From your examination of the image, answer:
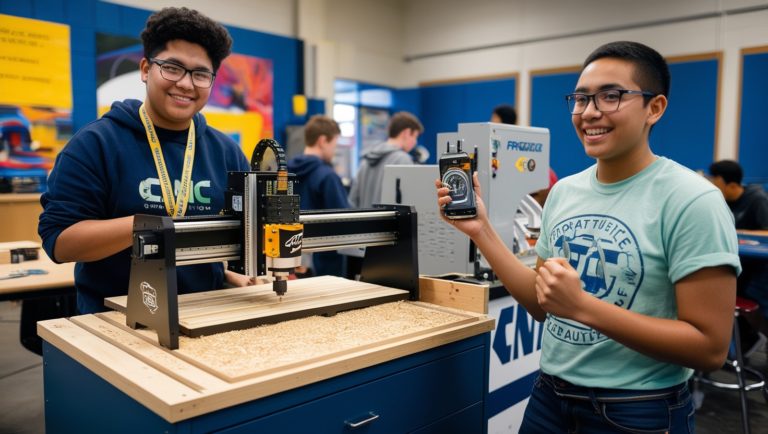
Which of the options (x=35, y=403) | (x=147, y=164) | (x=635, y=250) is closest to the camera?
(x=635, y=250)

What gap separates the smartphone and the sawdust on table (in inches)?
10.9

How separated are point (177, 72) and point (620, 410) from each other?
4.31 feet

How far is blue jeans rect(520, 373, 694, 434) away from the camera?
3.61 ft

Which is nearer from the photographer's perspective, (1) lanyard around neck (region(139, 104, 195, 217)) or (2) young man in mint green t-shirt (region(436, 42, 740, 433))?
(2) young man in mint green t-shirt (region(436, 42, 740, 433))

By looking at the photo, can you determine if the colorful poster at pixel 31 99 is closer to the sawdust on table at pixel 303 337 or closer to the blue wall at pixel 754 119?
the sawdust on table at pixel 303 337

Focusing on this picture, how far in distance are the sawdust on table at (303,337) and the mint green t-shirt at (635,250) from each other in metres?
0.35

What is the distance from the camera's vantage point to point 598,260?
1.17 metres

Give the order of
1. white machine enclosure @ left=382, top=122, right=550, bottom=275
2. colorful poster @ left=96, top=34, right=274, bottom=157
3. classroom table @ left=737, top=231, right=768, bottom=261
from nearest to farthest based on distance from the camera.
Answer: white machine enclosure @ left=382, top=122, right=550, bottom=275 < classroom table @ left=737, top=231, right=768, bottom=261 < colorful poster @ left=96, top=34, right=274, bottom=157

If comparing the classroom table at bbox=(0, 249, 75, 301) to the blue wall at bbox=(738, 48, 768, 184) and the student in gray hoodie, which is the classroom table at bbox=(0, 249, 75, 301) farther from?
the blue wall at bbox=(738, 48, 768, 184)

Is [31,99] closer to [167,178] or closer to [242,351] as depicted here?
[167,178]

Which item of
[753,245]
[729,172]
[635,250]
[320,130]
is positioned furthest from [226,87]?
[635,250]

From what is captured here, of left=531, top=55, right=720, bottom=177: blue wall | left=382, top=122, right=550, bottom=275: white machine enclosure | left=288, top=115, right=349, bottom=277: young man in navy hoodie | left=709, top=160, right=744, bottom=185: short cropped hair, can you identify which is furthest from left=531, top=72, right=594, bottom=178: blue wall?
left=382, top=122, right=550, bottom=275: white machine enclosure

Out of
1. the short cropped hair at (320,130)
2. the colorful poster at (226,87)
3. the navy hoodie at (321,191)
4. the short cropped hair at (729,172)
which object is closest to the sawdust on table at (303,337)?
the navy hoodie at (321,191)

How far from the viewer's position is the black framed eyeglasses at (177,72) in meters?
1.46
